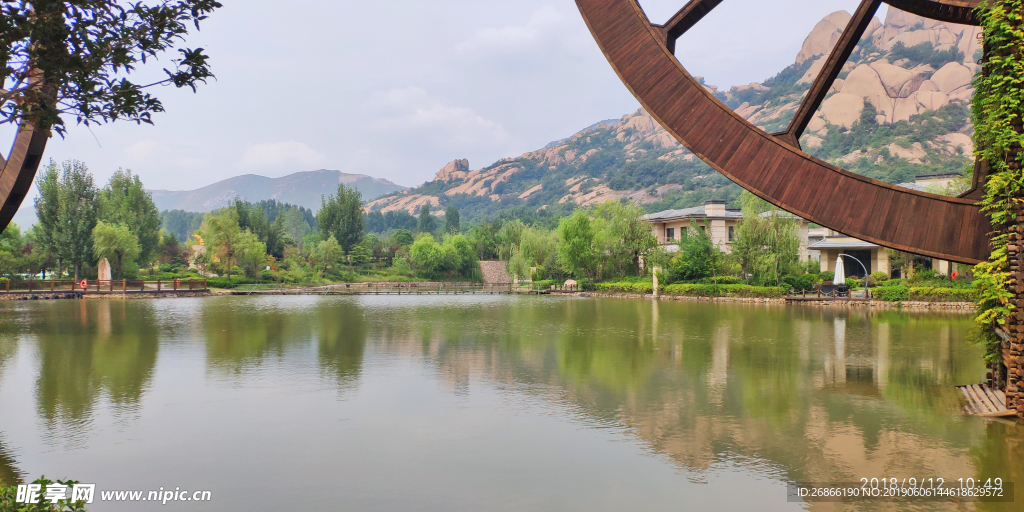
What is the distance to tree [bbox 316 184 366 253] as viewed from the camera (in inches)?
2442

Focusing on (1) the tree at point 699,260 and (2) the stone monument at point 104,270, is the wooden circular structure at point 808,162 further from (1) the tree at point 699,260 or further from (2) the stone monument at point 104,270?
(2) the stone monument at point 104,270

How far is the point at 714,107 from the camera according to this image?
21.4 ft

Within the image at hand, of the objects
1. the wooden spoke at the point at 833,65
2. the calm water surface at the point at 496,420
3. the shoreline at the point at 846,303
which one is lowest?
the calm water surface at the point at 496,420

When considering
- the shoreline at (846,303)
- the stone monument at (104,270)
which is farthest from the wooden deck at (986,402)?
the stone monument at (104,270)

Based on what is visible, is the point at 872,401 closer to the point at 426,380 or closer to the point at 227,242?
the point at 426,380

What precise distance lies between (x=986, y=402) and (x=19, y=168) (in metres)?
10.4

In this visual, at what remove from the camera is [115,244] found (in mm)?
39188

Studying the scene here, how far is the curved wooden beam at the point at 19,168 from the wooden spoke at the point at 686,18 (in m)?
6.00

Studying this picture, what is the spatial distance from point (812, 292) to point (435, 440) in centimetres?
2649

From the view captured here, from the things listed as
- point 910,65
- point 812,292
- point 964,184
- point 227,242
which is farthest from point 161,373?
point 910,65

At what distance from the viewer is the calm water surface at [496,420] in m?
5.50

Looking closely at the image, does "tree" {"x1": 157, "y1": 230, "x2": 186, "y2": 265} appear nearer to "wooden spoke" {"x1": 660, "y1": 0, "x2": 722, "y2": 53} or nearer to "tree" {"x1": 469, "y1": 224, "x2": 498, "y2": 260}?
"tree" {"x1": 469, "y1": 224, "x2": 498, "y2": 260}

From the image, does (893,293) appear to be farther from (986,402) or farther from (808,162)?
(808,162)

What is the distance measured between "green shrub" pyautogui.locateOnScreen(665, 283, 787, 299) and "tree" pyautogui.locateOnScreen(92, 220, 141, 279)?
32.0 m
